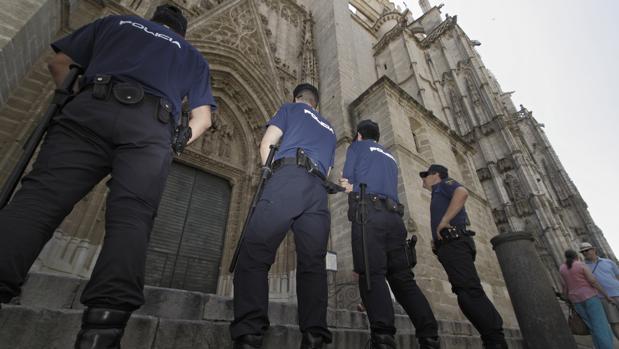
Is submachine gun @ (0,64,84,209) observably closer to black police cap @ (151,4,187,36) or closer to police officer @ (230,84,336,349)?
black police cap @ (151,4,187,36)

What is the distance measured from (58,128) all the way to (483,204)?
34.3 ft

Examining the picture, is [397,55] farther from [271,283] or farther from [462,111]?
[271,283]

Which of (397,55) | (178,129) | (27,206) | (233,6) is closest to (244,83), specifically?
(233,6)

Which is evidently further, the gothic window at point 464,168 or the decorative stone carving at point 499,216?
the decorative stone carving at point 499,216

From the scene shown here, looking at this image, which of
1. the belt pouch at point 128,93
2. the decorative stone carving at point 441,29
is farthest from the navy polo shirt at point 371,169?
the decorative stone carving at point 441,29

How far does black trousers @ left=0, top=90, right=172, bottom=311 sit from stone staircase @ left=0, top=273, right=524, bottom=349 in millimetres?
524

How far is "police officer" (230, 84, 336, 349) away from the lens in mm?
1624

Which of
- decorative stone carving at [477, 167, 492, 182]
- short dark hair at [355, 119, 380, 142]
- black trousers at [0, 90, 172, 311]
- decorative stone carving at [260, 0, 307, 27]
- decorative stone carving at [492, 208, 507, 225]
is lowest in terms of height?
black trousers at [0, 90, 172, 311]

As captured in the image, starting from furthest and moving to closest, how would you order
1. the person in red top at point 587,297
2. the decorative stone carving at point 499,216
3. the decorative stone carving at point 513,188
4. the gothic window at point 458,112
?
the gothic window at point 458,112
the decorative stone carving at point 513,188
the decorative stone carving at point 499,216
the person in red top at point 587,297

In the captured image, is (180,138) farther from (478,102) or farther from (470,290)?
(478,102)

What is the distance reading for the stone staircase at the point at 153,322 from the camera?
139 centimetres

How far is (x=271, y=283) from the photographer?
6.62 meters

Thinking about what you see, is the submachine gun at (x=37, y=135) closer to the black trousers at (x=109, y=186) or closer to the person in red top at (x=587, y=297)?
the black trousers at (x=109, y=186)

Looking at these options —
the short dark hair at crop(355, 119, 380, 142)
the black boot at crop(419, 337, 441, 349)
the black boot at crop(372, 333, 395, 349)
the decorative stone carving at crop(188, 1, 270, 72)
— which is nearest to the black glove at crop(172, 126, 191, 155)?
the black boot at crop(372, 333, 395, 349)
